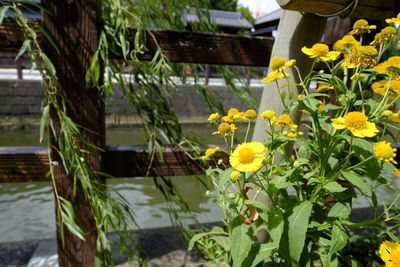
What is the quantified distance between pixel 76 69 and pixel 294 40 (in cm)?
86

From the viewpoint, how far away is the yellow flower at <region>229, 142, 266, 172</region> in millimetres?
582

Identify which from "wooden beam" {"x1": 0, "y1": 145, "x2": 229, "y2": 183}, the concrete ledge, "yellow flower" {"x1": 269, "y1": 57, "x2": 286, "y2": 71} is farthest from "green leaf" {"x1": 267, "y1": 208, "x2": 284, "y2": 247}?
the concrete ledge

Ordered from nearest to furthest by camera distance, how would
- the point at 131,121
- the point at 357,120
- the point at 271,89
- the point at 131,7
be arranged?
the point at 357,120 → the point at 271,89 → the point at 131,7 → the point at 131,121

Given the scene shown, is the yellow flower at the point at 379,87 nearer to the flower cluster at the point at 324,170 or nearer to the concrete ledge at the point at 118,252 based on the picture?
the flower cluster at the point at 324,170

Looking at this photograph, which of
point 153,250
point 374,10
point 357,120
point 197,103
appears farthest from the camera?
point 197,103

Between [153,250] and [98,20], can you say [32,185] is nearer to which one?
[153,250]

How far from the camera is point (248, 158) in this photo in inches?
23.5

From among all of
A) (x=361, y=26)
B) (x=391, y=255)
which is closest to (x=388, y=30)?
(x=361, y=26)

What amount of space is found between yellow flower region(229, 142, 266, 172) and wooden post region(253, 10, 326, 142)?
0.41 m

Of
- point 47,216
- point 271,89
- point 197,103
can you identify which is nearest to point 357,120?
point 271,89

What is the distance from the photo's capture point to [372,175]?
58cm

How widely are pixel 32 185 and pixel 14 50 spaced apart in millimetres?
3677

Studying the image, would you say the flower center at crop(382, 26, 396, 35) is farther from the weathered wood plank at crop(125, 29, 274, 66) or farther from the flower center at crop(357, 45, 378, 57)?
the weathered wood plank at crop(125, 29, 274, 66)

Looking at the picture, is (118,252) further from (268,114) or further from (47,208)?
(47,208)
